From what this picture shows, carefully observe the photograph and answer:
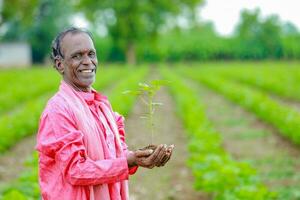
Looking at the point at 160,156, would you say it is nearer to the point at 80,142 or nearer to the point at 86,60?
the point at 80,142

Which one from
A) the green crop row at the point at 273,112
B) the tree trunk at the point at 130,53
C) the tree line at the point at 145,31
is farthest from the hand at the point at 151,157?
the tree trunk at the point at 130,53

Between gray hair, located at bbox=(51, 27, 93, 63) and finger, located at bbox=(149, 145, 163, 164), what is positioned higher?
gray hair, located at bbox=(51, 27, 93, 63)

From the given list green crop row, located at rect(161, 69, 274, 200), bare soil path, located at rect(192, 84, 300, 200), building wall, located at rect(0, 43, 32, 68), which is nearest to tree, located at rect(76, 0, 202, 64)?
building wall, located at rect(0, 43, 32, 68)

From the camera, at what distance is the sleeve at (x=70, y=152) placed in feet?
8.07

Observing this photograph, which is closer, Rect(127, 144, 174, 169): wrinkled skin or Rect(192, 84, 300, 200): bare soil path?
Rect(127, 144, 174, 169): wrinkled skin

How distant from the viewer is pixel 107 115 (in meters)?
2.76

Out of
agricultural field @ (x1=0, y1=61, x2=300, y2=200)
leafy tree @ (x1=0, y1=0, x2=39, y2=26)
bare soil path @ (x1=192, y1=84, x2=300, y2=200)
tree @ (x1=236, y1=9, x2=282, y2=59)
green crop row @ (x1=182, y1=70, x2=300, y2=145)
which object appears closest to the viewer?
agricultural field @ (x1=0, y1=61, x2=300, y2=200)

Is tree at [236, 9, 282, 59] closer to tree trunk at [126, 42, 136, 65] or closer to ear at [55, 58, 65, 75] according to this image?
tree trunk at [126, 42, 136, 65]

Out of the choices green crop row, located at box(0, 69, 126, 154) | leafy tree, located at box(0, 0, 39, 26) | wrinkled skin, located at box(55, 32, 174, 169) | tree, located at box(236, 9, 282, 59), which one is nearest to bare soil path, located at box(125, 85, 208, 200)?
green crop row, located at box(0, 69, 126, 154)

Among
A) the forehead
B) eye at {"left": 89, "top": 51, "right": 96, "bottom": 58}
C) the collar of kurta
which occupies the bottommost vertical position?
the collar of kurta

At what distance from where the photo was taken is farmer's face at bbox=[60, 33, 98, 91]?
8.66 feet

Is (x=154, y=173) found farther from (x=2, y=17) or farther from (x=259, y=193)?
(x=2, y=17)

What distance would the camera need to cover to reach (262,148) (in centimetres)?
905

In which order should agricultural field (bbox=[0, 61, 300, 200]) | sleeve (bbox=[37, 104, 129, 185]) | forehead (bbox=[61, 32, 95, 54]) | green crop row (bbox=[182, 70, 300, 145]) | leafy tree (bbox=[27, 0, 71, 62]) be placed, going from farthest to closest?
leafy tree (bbox=[27, 0, 71, 62]) → green crop row (bbox=[182, 70, 300, 145]) → agricultural field (bbox=[0, 61, 300, 200]) → forehead (bbox=[61, 32, 95, 54]) → sleeve (bbox=[37, 104, 129, 185])
